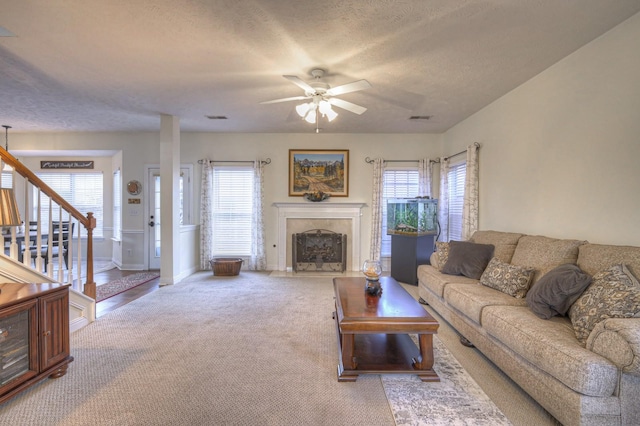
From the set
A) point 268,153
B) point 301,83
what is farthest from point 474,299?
point 268,153

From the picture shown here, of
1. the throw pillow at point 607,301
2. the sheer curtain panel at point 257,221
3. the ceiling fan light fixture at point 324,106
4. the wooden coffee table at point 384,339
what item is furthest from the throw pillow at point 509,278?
the sheer curtain panel at point 257,221

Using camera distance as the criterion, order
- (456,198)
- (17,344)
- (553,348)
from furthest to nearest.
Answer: (456,198)
(17,344)
(553,348)

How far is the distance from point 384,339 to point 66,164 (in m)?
8.09

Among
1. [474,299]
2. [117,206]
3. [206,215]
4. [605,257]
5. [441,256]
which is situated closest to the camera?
[605,257]

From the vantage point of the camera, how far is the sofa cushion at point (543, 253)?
2.59m

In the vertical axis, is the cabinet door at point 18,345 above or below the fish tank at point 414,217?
below

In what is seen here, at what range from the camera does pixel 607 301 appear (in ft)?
6.03

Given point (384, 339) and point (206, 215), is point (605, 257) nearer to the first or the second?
point (384, 339)

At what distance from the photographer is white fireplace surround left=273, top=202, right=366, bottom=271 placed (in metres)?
5.99

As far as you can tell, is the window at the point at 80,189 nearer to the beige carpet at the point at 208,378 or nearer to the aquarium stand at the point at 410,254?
the beige carpet at the point at 208,378

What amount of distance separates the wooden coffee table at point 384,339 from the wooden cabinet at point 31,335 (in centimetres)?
209

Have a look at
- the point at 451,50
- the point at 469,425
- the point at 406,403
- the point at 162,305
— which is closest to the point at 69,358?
the point at 162,305

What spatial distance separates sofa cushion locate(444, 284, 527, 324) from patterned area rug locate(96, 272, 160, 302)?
14.5 feet

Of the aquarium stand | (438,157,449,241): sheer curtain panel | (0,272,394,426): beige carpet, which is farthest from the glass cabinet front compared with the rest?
(438,157,449,241): sheer curtain panel
